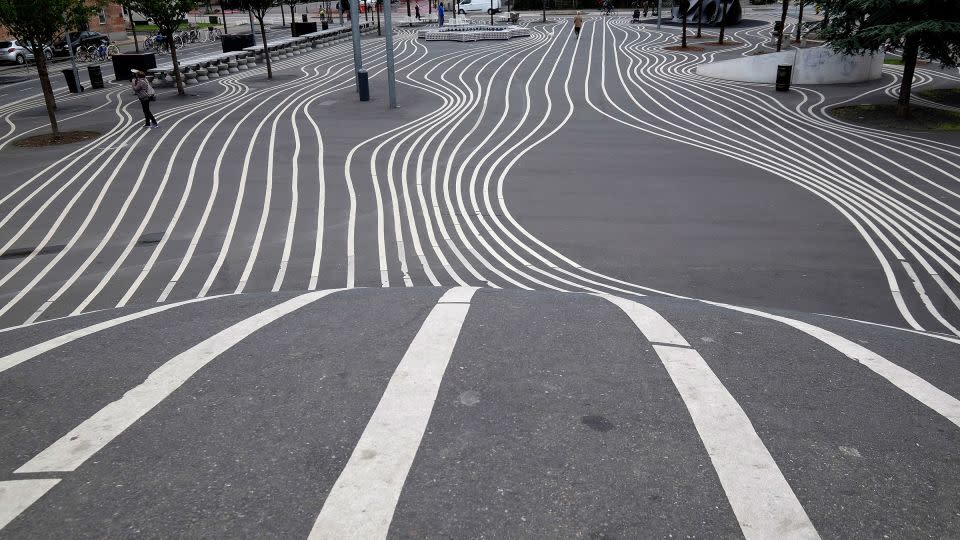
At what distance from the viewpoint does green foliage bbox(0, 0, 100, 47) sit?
17.6 metres

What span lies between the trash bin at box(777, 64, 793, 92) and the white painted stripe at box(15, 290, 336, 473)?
25.3 meters

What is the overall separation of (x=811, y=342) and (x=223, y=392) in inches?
186

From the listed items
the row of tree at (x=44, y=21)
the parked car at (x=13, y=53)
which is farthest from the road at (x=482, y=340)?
the parked car at (x=13, y=53)

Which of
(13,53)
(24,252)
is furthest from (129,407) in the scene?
(13,53)

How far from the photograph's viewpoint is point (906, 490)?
3156mm

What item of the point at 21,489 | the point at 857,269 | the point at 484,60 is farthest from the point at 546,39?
the point at 21,489

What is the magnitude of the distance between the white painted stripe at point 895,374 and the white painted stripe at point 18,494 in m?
5.23

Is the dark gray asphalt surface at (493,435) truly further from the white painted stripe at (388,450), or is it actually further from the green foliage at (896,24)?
the green foliage at (896,24)

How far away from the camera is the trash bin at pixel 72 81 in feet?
89.7

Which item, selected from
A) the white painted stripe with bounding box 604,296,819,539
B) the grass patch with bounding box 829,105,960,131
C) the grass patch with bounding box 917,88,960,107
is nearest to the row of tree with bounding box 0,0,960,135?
the grass patch with bounding box 829,105,960,131

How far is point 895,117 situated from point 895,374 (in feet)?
65.1

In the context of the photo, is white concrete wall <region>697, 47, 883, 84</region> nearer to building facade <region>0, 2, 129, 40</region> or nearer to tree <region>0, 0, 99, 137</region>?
tree <region>0, 0, 99, 137</region>

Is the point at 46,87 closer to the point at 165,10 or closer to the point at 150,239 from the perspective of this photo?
the point at 165,10

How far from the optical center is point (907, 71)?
19.8 metres
